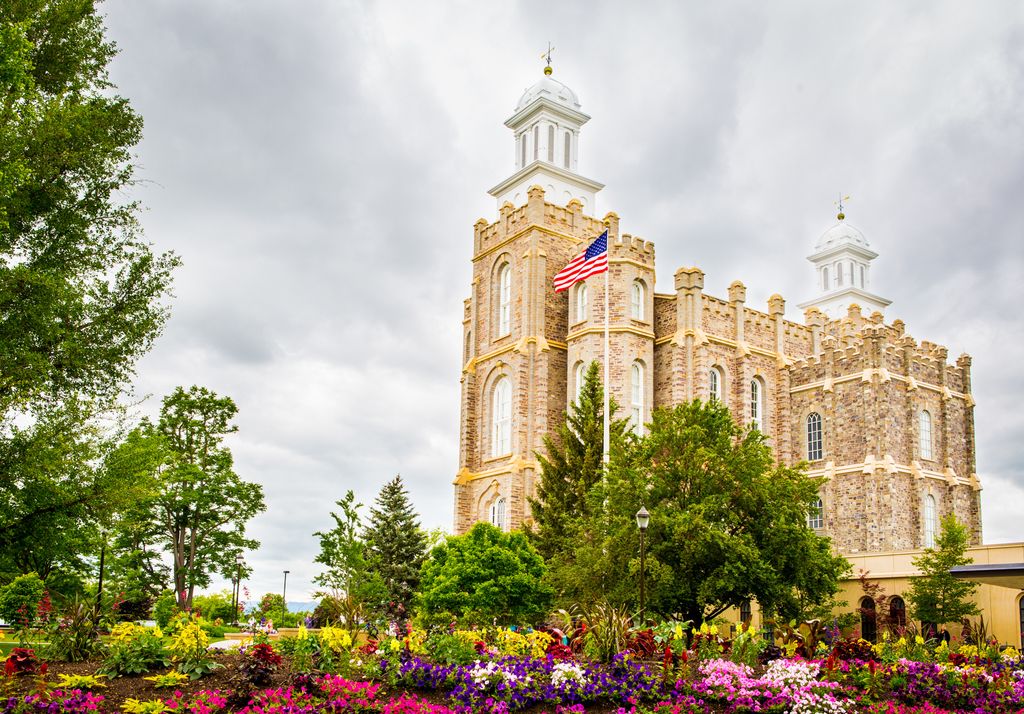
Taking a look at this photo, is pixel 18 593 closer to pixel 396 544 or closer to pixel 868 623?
pixel 396 544

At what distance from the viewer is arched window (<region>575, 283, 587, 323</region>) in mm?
41781

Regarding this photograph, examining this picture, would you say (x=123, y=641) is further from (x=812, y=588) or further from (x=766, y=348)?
(x=766, y=348)

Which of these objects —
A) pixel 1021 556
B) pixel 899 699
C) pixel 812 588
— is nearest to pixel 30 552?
pixel 899 699

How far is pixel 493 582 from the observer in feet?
97.2

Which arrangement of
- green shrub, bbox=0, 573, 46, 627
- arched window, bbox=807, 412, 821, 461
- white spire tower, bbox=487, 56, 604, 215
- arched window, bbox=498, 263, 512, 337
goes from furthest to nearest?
white spire tower, bbox=487, 56, 604, 215 → arched window, bbox=498, 263, 512, 337 → arched window, bbox=807, 412, 821, 461 → green shrub, bbox=0, 573, 46, 627

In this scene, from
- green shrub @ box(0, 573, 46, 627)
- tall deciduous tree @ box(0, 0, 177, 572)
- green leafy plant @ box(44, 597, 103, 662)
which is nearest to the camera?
green leafy plant @ box(44, 597, 103, 662)

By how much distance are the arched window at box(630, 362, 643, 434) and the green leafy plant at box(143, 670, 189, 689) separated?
1156 inches

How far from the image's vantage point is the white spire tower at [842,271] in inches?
2707

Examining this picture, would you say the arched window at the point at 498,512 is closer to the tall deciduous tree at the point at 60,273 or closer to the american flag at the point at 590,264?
the american flag at the point at 590,264

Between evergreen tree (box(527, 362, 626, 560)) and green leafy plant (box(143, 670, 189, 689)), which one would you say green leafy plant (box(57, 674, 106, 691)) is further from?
evergreen tree (box(527, 362, 626, 560))

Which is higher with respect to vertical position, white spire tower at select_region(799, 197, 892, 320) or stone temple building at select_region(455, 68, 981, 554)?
white spire tower at select_region(799, 197, 892, 320)

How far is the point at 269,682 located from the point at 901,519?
32.8 metres

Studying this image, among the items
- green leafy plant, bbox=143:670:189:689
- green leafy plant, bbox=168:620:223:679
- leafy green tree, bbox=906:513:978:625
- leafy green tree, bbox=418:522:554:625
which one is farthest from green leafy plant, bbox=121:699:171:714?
leafy green tree, bbox=906:513:978:625

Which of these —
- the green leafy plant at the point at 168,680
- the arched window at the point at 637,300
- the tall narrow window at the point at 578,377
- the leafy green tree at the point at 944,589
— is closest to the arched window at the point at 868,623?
the leafy green tree at the point at 944,589
